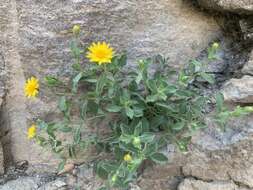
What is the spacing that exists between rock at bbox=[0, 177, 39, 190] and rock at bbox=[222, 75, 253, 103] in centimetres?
66

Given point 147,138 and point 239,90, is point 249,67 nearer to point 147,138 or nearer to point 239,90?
point 239,90

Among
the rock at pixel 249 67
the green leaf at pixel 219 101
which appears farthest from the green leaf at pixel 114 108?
the rock at pixel 249 67

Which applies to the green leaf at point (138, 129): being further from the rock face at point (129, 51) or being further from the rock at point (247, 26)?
the rock at point (247, 26)

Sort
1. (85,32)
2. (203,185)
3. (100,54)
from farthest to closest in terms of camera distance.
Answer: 1. (203,185)
2. (85,32)
3. (100,54)

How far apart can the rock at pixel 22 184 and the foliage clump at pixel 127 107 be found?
16 centimetres

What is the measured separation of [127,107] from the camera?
1174 millimetres

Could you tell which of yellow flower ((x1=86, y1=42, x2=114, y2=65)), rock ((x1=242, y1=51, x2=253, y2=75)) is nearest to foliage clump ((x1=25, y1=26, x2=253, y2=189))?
yellow flower ((x1=86, y1=42, x2=114, y2=65))

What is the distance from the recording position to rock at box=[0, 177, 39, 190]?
1377 millimetres

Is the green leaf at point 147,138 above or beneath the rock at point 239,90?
beneath

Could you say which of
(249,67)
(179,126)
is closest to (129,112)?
(179,126)

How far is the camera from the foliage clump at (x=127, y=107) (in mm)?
1145

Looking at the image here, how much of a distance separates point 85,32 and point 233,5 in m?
0.42

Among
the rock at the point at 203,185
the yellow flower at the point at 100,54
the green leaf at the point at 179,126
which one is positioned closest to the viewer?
the yellow flower at the point at 100,54

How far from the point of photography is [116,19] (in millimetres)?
1228
